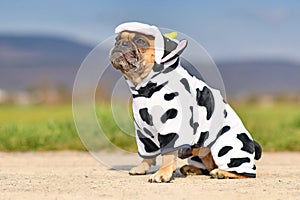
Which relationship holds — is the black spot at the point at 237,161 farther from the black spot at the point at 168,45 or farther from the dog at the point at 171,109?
the black spot at the point at 168,45

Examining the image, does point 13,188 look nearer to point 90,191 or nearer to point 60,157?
point 90,191

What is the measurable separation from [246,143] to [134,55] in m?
1.48

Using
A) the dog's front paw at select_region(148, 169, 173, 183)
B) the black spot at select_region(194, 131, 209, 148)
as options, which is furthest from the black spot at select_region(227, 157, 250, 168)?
the dog's front paw at select_region(148, 169, 173, 183)

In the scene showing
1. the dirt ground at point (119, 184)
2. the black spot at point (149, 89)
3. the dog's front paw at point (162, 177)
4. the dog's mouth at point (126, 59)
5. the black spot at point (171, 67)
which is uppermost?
the dog's mouth at point (126, 59)

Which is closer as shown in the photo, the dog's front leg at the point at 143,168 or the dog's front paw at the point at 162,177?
the dog's front paw at the point at 162,177

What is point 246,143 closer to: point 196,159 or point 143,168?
point 196,159

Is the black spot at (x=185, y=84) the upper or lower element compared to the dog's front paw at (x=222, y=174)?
upper

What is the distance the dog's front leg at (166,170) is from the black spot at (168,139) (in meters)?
0.12

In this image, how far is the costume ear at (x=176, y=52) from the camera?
711 cm

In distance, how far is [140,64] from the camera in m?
7.10

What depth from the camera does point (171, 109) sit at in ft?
23.1

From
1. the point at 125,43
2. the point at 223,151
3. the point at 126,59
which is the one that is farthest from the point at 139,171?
the point at 125,43

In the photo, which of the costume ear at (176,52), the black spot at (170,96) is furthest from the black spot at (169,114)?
the costume ear at (176,52)

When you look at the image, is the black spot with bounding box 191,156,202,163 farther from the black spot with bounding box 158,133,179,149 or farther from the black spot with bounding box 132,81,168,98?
the black spot with bounding box 132,81,168,98
